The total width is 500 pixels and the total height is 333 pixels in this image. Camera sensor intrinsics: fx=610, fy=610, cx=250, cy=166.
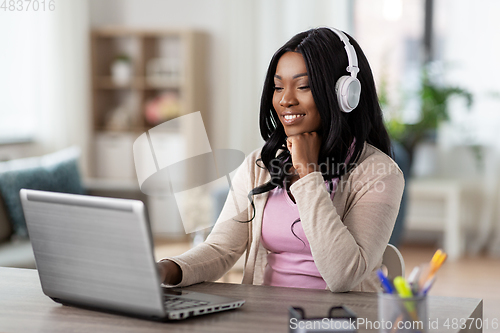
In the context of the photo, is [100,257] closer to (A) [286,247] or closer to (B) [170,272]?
(B) [170,272]

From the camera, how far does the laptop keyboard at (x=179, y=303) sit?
1018 mm

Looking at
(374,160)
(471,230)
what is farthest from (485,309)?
(374,160)

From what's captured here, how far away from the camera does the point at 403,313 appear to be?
2.74 feet

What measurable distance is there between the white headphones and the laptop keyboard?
0.56m

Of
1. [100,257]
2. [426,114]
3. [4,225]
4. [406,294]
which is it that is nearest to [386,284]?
[406,294]

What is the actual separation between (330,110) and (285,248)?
0.33 metres

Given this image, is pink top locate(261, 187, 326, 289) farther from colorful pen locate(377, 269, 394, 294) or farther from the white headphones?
colorful pen locate(377, 269, 394, 294)

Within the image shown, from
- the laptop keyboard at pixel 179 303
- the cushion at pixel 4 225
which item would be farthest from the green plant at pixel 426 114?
the laptop keyboard at pixel 179 303

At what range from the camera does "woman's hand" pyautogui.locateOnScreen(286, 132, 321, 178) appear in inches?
51.3

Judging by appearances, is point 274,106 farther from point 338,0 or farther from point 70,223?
point 338,0

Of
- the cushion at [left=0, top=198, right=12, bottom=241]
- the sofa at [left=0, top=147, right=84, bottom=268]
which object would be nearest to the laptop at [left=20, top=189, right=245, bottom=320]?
the sofa at [left=0, top=147, right=84, bottom=268]

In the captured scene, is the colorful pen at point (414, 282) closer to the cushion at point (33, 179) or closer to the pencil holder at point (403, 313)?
the pencil holder at point (403, 313)

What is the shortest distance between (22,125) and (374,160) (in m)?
3.75

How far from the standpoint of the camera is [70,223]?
38.2 inches
